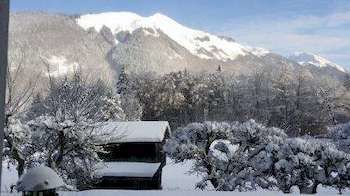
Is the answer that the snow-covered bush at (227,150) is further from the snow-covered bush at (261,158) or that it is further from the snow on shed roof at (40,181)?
the snow on shed roof at (40,181)

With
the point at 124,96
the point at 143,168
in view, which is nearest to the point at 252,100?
the point at 124,96

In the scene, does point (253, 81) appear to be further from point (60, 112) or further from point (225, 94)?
point (60, 112)

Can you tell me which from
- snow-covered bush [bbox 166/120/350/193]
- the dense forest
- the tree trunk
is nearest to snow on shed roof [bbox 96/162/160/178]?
snow-covered bush [bbox 166/120/350/193]

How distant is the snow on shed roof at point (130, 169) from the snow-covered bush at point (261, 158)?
6625mm

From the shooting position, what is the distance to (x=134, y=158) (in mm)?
28375

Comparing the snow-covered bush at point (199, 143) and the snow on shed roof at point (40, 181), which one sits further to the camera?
the snow-covered bush at point (199, 143)

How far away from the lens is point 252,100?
64062 millimetres

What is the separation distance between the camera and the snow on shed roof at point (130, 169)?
2688cm

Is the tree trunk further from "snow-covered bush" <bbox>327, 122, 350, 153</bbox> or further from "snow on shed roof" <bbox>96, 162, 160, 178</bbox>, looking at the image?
"snow on shed roof" <bbox>96, 162, 160, 178</bbox>

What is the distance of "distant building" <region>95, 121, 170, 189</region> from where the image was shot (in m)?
27.0

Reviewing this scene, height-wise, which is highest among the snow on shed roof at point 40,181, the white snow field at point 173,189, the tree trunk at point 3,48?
the tree trunk at point 3,48

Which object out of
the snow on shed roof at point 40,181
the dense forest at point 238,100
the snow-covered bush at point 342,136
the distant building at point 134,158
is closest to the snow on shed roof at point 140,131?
the distant building at point 134,158

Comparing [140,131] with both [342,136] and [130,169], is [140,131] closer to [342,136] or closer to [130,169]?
[130,169]

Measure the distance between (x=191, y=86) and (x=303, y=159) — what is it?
151ft
